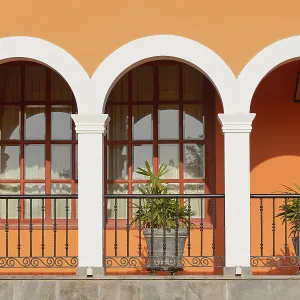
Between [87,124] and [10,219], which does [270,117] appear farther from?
[10,219]

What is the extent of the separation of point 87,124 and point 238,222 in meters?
2.13

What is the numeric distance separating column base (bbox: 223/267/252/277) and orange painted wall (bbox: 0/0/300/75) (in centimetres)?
233

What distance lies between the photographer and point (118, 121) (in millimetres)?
11398

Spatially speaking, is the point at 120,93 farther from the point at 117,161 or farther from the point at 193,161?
the point at 193,161

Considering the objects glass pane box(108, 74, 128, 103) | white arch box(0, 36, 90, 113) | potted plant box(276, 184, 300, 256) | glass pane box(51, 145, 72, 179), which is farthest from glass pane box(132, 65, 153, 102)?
potted plant box(276, 184, 300, 256)

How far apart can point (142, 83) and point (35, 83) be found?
1.54 metres

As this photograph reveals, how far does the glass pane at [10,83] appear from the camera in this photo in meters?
11.4

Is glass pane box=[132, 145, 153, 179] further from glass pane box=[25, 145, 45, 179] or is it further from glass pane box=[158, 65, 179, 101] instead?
glass pane box=[25, 145, 45, 179]

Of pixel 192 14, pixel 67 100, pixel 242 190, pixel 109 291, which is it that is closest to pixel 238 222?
pixel 242 190

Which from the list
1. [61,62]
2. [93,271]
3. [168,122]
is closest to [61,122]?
[168,122]

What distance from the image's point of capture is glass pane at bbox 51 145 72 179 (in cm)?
1138

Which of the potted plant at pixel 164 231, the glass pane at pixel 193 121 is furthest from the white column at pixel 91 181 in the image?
the glass pane at pixel 193 121

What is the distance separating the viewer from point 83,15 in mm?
9648

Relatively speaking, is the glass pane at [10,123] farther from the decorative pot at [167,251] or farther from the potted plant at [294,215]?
the potted plant at [294,215]
